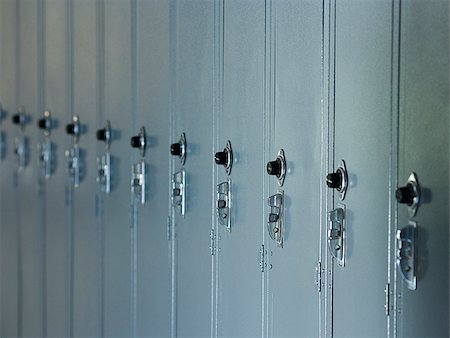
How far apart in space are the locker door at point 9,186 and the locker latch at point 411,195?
3479mm

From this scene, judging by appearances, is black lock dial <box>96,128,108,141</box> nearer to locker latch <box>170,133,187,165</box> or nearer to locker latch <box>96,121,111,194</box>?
locker latch <box>96,121,111,194</box>

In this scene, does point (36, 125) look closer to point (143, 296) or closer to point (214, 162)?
point (143, 296)

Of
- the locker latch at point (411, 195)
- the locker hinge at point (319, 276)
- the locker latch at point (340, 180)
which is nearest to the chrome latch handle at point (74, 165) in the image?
the locker hinge at point (319, 276)

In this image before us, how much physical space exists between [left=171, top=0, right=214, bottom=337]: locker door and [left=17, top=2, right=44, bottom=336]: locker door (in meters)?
1.63

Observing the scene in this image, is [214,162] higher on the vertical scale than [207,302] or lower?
higher

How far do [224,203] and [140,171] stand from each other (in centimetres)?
76

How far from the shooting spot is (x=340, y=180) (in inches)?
86.0

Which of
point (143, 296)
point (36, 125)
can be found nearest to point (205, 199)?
point (143, 296)

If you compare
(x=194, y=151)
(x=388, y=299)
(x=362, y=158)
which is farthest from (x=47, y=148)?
(x=388, y=299)

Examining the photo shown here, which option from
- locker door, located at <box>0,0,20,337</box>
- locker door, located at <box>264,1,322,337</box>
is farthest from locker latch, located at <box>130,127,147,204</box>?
locker door, located at <box>0,0,20,337</box>

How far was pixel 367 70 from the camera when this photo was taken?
2.07 m

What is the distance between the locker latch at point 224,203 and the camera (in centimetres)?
284

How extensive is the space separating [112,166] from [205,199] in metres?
0.90

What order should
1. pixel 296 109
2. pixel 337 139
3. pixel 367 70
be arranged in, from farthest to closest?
pixel 296 109 → pixel 337 139 → pixel 367 70
